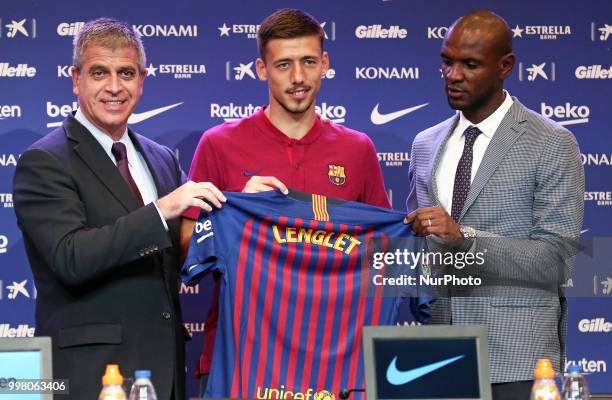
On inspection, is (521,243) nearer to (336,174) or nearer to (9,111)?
(336,174)

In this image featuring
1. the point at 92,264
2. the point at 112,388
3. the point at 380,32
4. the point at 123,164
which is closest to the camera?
the point at 112,388

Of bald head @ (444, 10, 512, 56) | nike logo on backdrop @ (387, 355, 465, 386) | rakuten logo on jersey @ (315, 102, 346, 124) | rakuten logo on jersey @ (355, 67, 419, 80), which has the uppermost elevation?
rakuten logo on jersey @ (355, 67, 419, 80)

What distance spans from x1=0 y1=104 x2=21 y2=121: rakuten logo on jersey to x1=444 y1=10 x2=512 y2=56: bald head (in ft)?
7.09

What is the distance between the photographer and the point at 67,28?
4750 mm

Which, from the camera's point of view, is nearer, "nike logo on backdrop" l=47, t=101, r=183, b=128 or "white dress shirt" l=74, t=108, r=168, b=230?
"white dress shirt" l=74, t=108, r=168, b=230

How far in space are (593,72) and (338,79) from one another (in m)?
1.22

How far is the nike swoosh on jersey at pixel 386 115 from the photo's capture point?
4.84 metres

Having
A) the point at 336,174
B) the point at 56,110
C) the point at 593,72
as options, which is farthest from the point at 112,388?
the point at 593,72

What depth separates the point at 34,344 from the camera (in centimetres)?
264

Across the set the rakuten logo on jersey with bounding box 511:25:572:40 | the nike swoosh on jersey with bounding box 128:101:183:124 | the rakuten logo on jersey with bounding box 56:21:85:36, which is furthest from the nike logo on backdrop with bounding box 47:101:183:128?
the rakuten logo on jersey with bounding box 511:25:572:40

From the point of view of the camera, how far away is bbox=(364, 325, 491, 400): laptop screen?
8.84 feet

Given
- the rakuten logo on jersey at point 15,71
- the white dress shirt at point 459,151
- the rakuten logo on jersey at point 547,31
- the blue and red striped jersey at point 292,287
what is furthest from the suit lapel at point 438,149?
the rakuten logo on jersey at point 15,71

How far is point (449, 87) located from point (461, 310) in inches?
31.4

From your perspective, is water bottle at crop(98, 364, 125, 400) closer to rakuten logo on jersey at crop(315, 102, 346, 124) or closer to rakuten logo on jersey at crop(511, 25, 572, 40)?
rakuten logo on jersey at crop(315, 102, 346, 124)
